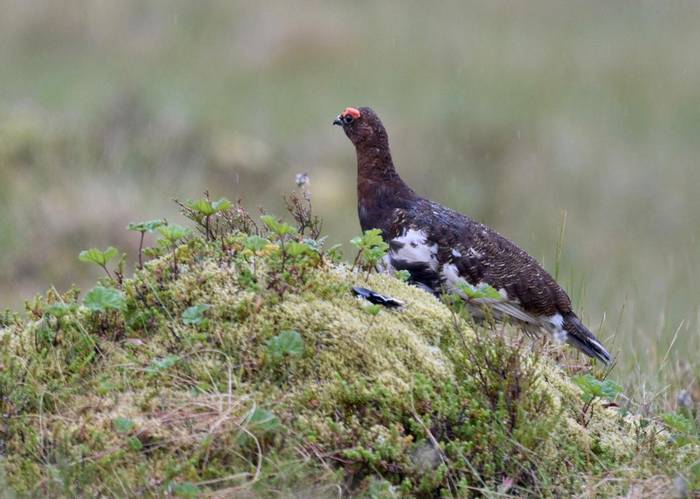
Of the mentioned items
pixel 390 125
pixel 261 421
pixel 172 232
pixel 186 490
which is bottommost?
pixel 390 125

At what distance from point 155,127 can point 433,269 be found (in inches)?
313

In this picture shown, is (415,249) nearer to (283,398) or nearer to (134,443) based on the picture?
(283,398)

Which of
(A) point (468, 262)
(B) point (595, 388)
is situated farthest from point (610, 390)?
(A) point (468, 262)

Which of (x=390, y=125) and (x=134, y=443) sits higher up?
(x=134, y=443)

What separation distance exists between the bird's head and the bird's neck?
0.08 ft

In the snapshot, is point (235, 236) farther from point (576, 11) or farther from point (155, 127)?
point (576, 11)

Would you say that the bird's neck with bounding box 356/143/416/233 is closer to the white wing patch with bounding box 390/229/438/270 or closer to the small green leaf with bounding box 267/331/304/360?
the white wing patch with bounding box 390/229/438/270

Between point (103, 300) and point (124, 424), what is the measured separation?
1.70 ft

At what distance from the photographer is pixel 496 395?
3771 millimetres

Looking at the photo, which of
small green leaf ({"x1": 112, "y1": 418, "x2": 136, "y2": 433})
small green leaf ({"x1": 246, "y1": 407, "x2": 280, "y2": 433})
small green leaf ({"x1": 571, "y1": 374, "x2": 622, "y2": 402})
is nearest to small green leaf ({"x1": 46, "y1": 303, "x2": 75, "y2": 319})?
small green leaf ({"x1": 112, "y1": 418, "x2": 136, "y2": 433})

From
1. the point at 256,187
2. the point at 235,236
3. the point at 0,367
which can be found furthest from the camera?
the point at 256,187

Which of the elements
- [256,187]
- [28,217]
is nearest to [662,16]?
[256,187]

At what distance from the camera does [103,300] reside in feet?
12.5

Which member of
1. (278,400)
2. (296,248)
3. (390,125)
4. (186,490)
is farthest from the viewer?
(390,125)
